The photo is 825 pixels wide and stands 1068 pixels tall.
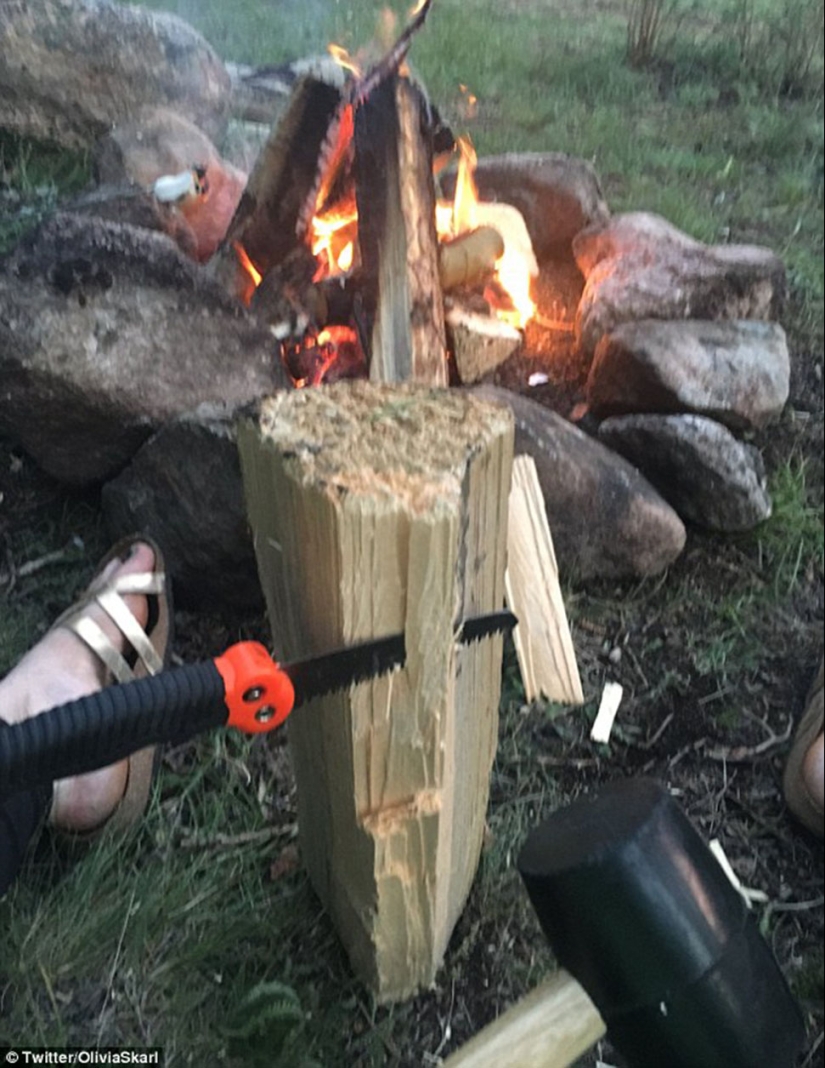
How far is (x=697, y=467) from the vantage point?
191 centimetres

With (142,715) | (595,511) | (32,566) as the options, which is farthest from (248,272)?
(142,715)

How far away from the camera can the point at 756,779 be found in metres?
1.66

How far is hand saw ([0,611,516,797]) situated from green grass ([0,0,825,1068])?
51 centimetres

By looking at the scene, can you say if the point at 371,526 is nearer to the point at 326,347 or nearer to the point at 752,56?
the point at 326,347

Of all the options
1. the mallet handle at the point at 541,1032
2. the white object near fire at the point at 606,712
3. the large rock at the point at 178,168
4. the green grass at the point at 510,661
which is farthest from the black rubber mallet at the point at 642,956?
the large rock at the point at 178,168

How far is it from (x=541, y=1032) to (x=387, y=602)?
0.52 meters

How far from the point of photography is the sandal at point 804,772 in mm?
1564

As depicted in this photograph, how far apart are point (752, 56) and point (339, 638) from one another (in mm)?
1573

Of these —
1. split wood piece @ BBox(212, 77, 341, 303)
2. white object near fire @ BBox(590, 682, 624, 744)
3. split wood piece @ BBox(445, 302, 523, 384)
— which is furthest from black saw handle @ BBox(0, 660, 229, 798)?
split wood piece @ BBox(445, 302, 523, 384)

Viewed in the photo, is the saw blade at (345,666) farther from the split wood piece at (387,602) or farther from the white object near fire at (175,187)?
the white object near fire at (175,187)

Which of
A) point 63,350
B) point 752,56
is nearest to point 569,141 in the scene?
point 752,56

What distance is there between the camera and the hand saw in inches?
29.0

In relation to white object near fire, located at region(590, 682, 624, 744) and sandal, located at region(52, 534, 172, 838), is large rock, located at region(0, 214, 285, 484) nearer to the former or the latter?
sandal, located at region(52, 534, 172, 838)

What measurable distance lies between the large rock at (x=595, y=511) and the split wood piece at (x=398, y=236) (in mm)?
203
